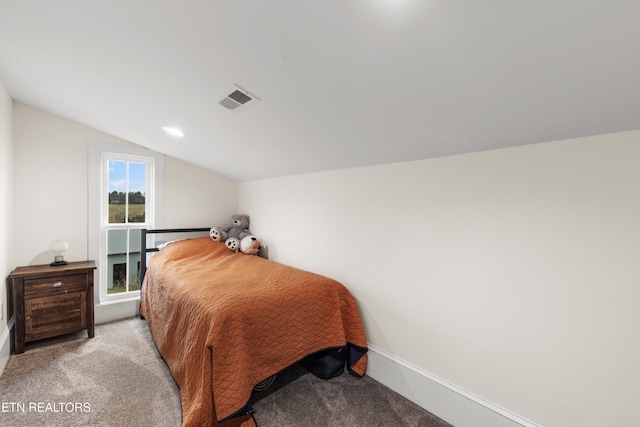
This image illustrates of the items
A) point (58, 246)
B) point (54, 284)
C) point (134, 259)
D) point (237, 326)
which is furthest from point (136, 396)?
point (134, 259)

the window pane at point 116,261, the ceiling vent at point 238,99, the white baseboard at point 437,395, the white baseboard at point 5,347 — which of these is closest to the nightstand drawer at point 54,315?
the white baseboard at point 5,347

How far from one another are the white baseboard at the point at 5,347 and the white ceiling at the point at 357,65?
190 cm

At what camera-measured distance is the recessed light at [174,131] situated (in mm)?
2296

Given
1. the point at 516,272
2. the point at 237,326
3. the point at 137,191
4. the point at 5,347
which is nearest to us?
the point at 516,272

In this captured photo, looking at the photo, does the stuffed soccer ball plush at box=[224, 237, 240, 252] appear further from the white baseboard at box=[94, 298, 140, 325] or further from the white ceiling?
the white ceiling

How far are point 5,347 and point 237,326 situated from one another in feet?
→ 6.71

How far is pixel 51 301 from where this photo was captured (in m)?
2.30

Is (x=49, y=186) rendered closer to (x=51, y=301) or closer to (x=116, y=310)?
(x=51, y=301)

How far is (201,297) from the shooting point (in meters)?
1.69

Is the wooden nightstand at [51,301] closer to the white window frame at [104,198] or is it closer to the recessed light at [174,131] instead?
the white window frame at [104,198]

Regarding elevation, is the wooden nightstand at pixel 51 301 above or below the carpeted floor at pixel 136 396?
above

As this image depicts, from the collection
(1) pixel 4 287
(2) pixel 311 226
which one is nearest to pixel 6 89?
(1) pixel 4 287

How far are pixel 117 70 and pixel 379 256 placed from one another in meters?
2.02

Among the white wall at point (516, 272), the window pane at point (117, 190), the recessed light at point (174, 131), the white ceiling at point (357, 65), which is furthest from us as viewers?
the window pane at point (117, 190)
